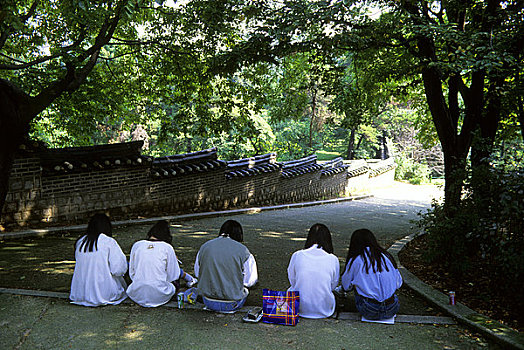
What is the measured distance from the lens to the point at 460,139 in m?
8.27

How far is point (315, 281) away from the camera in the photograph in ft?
15.4

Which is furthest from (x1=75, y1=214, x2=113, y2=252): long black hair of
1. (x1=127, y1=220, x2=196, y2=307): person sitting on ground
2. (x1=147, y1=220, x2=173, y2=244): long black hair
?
(x1=147, y1=220, x2=173, y2=244): long black hair

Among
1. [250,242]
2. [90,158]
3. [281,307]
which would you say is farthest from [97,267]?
[90,158]

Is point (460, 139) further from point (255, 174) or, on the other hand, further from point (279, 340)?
point (255, 174)

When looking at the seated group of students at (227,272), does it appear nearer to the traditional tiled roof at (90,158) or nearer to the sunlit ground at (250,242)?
the sunlit ground at (250,242)

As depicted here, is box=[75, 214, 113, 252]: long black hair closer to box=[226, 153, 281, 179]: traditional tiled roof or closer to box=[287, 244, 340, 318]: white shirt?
box=[287, 244, 340, 318]: white shirt

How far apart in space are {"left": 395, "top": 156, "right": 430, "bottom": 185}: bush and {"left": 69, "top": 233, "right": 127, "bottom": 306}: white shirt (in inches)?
1150

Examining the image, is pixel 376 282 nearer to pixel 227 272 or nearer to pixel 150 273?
pixel 227 272

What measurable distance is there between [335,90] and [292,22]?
3526mm

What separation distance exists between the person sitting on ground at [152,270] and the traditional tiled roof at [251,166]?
855 centimetres

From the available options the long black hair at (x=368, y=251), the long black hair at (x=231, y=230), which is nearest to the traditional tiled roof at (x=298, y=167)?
the long black hair at (x=231, y=230)

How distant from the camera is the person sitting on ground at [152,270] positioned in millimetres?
4930

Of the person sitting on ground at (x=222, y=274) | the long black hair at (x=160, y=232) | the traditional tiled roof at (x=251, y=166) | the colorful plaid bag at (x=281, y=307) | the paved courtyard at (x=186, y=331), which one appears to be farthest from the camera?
the traditional tiled roof at (x=251, y=166)

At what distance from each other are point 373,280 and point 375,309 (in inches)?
13.5
